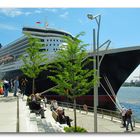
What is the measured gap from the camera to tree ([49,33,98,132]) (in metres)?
13.6

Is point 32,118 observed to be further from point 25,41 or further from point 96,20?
point 25,41

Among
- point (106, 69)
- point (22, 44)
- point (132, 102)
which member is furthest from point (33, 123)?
point (132, 102)

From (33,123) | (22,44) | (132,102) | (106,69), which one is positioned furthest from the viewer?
(132,102)

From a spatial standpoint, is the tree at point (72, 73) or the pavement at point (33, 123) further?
the tree at point (72, 73)

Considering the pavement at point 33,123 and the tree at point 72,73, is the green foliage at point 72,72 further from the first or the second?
the pavement at point 33,123

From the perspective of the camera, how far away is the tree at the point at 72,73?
44.7 ft

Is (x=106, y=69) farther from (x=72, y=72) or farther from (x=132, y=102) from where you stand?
(x=132, y=102)

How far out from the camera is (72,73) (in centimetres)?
1378

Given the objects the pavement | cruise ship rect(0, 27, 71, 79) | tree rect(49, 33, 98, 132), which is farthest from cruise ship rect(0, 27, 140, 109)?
tree rect(49, 33, 98, 132)

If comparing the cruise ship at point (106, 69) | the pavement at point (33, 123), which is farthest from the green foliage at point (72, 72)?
the cruise ship at point (106, 69)

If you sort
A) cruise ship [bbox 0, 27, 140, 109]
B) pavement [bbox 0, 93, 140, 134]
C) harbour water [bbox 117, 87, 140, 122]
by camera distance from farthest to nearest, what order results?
1. harbour water [bbox 117, 87, 140, 122]
2. cruise ship [bbox 0, 27, 140, 109]
3. pavement [bbox 0, 93, 140, 134]

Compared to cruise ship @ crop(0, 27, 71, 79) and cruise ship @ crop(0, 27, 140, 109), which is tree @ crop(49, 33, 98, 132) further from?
cruise ship @ crop(0, 27, 71, 79)

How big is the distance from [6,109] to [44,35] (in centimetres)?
1611
